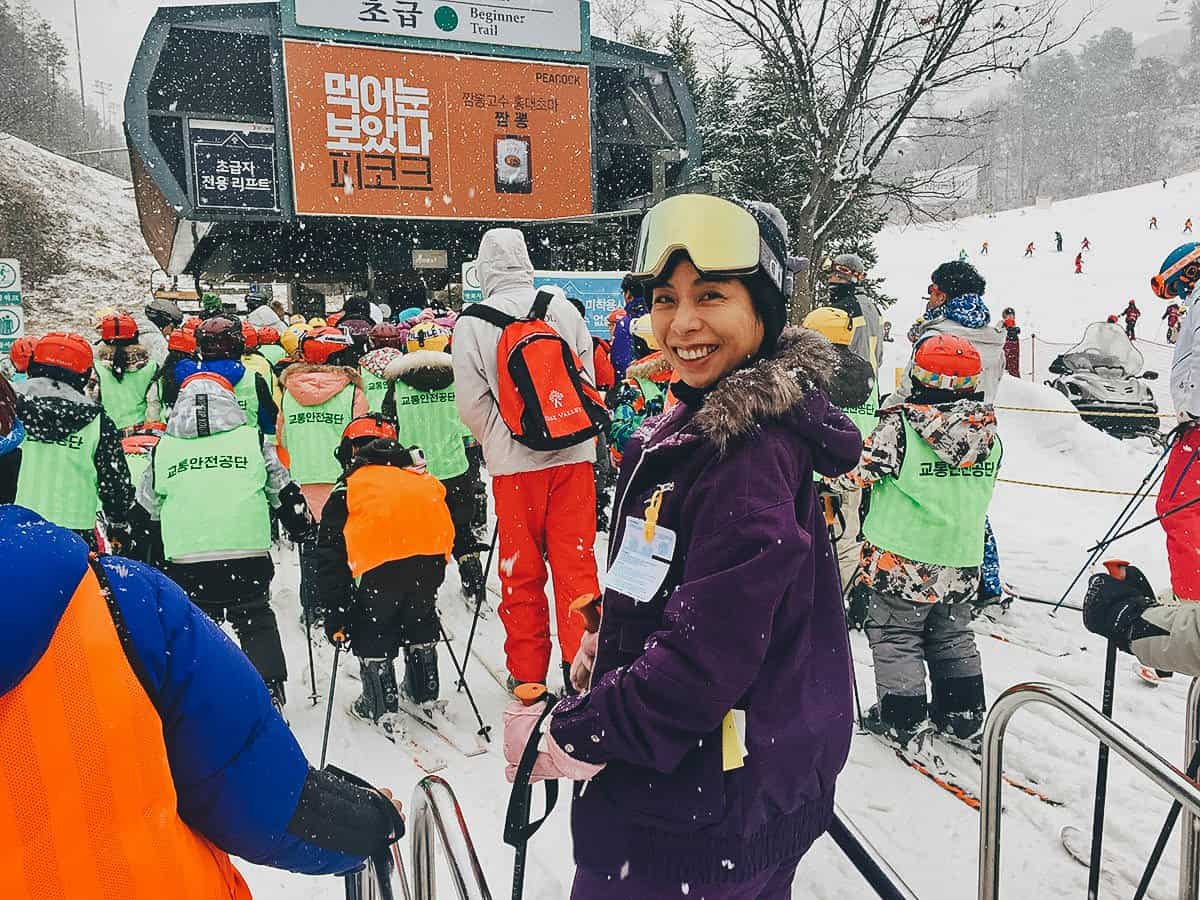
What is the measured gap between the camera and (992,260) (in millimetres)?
50969

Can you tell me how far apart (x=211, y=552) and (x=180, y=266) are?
73.6ft

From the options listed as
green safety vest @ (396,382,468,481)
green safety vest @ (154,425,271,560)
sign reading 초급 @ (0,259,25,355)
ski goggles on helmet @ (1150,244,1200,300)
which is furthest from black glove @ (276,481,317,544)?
sign reading 초급 @ (0,259,25,355)

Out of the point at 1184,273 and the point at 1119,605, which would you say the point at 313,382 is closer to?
the point at 1119,605

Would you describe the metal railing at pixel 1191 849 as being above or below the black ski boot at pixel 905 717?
above

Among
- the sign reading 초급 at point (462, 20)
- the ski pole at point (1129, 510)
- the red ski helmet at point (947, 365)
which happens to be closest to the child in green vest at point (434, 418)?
the red ski helmet at point (947, 365)

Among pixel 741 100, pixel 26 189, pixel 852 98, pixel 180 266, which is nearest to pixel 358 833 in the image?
pixel 852 98

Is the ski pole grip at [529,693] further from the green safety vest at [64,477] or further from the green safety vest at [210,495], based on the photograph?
the green safety vest at [64,477]

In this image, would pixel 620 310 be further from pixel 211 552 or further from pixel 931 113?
pixel 931 113

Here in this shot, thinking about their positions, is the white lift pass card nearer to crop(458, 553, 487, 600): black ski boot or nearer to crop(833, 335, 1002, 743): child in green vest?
crop(833, 335, 1002, 743): child in green vest

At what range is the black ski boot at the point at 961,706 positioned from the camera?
12.5ft

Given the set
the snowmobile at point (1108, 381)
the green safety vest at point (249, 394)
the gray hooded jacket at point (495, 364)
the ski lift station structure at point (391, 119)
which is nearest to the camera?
the gray hooded jacket at point (495, 364)

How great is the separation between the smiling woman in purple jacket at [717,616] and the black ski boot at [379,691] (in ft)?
9.27

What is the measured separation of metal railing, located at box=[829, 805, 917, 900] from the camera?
5.88ft

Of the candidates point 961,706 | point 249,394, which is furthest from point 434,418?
point 961,706
